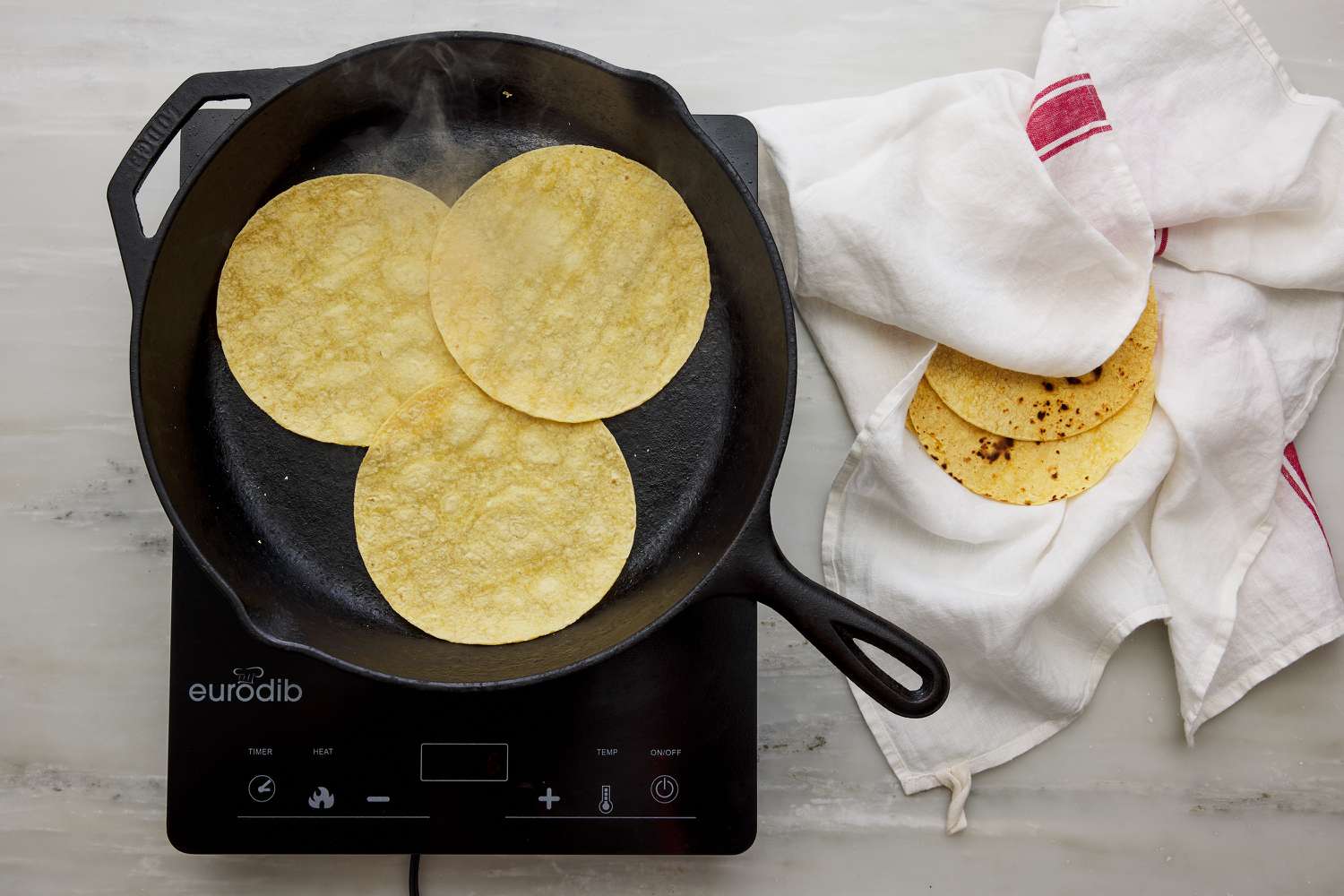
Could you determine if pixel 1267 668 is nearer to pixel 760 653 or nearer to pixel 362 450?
pixel 760 653

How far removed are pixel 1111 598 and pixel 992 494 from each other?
9.1 inches

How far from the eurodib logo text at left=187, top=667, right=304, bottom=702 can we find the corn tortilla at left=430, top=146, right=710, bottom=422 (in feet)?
1.58

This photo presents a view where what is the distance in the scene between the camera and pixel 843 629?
114 cm

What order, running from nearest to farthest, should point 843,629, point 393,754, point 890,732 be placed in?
point 843,629
point 393,754
point 890,732

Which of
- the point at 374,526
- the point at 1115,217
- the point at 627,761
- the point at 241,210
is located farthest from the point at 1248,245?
the point at 241,210

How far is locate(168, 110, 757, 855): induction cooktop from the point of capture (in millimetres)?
1352

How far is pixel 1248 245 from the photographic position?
4.73 ft

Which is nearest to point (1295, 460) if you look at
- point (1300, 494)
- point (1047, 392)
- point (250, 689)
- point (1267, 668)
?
point (1300, 494)

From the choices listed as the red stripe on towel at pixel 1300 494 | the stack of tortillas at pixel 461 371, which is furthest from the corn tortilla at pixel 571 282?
the red stripe on towel at pixel 1300 494

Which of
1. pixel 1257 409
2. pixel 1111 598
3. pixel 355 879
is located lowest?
pixel 355 879

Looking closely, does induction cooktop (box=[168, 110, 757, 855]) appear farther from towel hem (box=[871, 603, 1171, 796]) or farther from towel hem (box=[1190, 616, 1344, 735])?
towel hem (box=[1190, 616, 1344, 735])

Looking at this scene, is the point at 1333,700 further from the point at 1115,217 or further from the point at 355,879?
the point at 355,879

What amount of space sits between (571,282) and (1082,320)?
0.71 m

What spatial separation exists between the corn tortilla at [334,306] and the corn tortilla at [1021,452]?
688 mm
